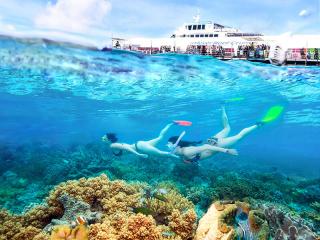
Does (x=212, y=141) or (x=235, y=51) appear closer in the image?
(x=212, y=141)

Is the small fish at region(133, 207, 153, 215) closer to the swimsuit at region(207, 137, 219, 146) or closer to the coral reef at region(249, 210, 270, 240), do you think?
the coral reef at region(249, 210, 270, 240)

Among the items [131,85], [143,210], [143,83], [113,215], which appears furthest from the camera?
[131,85]

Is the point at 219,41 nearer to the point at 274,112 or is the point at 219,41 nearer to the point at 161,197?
the point at 161,197

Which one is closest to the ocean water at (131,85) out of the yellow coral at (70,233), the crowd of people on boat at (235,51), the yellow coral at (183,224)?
the crowd of people on boat at (235,51)

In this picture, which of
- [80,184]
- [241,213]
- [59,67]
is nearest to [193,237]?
[241,213]

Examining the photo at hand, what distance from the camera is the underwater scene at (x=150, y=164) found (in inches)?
298

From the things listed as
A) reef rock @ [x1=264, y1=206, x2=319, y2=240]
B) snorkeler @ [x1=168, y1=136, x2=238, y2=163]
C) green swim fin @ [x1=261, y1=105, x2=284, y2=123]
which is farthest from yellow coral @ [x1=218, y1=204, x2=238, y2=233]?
green swim fin @ [x1=261, y1=105, x2=284, y2=123]

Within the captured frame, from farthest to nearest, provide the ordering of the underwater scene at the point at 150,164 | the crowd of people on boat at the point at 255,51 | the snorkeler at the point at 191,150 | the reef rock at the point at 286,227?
the crowd of people on boat at the point at 255,51 < the snorkeler at the point at 191,150 < the underwater scene at the point at 150,164 < the reef rock at the point at 286,227

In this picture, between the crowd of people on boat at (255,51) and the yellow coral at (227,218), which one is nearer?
the yellow coral at (227,218)

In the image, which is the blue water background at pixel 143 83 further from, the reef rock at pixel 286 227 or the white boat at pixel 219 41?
the reef rock at pixel 286 227

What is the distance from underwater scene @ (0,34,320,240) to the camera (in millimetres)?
7574

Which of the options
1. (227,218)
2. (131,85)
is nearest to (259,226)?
(227,218)

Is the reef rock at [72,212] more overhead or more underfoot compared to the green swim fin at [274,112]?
more overhead

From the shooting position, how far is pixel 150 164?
23.5m
